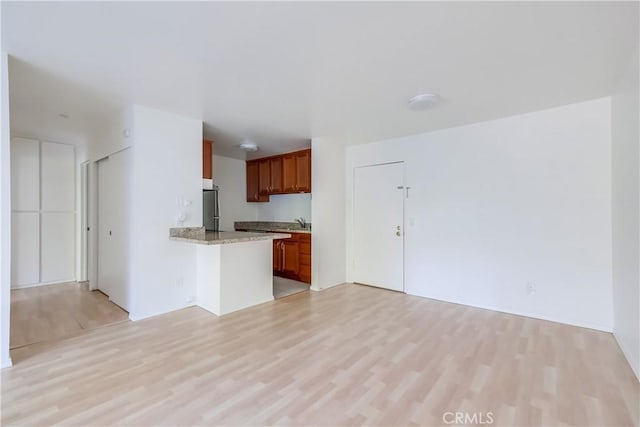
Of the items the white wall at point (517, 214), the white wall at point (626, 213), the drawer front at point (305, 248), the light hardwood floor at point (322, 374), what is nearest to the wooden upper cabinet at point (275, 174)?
the drawer front at point (305, 248)

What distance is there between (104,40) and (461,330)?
3.87m

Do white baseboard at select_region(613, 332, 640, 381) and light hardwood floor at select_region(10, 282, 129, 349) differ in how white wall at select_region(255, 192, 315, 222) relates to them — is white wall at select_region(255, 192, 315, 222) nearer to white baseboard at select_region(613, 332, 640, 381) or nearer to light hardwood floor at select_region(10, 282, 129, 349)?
light hardwood floor at select_region(10, 282, 129, 349)

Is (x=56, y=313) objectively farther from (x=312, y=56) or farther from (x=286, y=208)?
(x=312, y=56)

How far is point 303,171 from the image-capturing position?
16.6 feet

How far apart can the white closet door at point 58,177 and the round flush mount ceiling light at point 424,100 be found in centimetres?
554

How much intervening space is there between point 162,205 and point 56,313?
5.75 ft

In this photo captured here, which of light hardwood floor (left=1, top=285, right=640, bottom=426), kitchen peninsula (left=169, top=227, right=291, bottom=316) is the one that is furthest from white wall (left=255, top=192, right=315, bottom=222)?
light hardwood floor (left=1, top=285, right=640, bottom=426)

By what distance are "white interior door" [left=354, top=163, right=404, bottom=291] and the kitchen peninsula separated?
5.61 ft

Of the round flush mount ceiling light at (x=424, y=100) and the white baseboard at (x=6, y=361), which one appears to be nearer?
the white baseboard at (x=6, y=361)

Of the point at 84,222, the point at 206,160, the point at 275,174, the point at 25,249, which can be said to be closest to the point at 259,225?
the point at 275,174

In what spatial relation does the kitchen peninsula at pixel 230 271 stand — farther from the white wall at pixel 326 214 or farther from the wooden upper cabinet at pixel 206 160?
the white wall at pixel 326 214

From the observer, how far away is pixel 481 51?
81.4 inches

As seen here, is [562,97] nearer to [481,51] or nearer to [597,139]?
[597,139]

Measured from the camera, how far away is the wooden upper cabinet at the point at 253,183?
6.03 metres
